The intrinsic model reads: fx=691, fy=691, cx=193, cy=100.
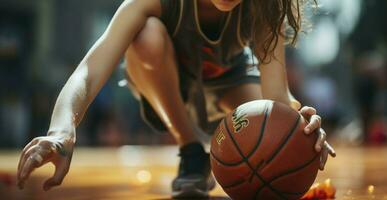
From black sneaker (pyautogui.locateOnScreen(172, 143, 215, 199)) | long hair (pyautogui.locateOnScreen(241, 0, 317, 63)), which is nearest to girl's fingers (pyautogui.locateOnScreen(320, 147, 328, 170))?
long hair (pyautogui.locateOnScreen(241, 0, 317, 63))

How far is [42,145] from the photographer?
145 cm

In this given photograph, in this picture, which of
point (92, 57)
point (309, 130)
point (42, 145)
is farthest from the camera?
point (92, 57)

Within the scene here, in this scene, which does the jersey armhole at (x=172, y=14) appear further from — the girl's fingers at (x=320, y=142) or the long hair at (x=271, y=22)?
the girl's fingers at (x=320, y=142)

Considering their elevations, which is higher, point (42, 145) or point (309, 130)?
point (42, 145)

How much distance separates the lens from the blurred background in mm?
8086

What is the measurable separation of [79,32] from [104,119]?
71.8 inches

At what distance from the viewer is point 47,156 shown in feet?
4.77

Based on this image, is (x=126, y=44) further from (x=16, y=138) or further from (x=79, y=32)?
(x=79, y=32)

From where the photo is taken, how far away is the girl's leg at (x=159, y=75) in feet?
6.95

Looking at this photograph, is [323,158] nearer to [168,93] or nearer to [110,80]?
[168,93]

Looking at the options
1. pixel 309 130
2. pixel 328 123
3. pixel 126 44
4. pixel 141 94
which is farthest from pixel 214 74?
pixel 328 123

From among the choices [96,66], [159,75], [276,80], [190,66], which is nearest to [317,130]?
[276,80]

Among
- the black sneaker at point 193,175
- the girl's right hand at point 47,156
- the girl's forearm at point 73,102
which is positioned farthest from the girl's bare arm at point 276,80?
the girl's right hand at point 47,156

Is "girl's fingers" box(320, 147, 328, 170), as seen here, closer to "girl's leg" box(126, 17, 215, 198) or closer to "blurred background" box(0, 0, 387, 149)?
"girl's leg" box(126, 17, 215, 198)
